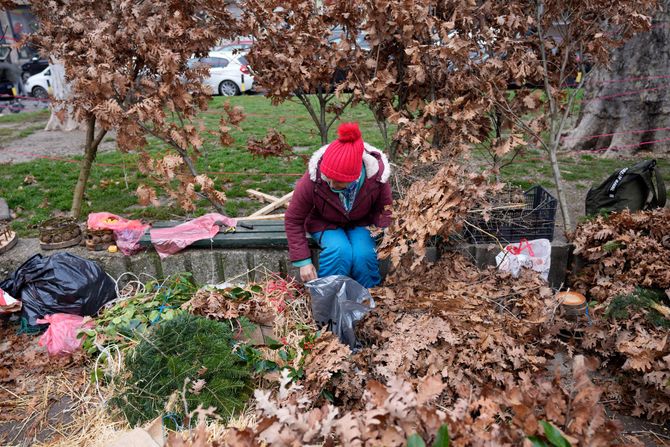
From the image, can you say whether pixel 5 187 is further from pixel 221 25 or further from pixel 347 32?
pixel 347 32

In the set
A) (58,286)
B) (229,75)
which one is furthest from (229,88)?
(58,286)

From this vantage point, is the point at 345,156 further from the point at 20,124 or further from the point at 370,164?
the point at 20,124

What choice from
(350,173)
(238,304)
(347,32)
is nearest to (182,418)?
(238,304)

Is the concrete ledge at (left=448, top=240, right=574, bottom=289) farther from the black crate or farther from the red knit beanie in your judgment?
the red knit beanie

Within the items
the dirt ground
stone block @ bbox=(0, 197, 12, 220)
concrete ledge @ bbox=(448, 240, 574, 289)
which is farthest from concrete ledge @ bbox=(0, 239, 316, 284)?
the dirt ground

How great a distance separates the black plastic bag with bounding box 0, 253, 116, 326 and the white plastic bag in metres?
3.12

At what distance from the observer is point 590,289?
12.5 feet

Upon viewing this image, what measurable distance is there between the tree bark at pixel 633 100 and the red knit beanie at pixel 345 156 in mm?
5592

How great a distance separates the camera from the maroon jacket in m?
3.58

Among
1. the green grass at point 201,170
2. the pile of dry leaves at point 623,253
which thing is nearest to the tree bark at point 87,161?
the green grass at point 201,170

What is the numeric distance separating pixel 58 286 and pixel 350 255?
219 centimetres

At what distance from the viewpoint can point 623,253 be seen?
3643 millimetres

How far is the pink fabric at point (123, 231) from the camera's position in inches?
160

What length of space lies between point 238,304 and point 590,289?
2671 millimetres
